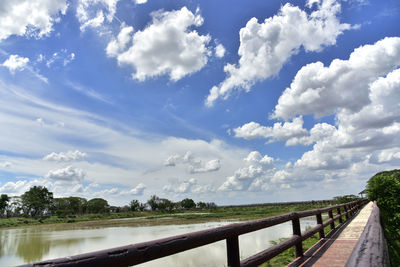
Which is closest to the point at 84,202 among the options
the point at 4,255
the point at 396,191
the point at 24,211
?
the point at 24,211

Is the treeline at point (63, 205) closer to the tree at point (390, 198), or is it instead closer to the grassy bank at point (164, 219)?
the grassy bank at point (164, 219)

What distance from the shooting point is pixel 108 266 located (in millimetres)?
1560

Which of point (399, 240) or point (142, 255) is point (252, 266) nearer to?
point (142, 255)

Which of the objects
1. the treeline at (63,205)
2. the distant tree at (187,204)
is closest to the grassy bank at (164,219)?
the treeline at (63,205)

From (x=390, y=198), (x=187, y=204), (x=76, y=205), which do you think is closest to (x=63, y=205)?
(x=76, y=205)

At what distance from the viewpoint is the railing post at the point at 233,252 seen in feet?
9.06

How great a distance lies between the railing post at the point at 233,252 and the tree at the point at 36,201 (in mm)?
105563

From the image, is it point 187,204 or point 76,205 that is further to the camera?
point 187,204

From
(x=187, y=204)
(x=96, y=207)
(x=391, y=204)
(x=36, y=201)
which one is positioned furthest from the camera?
(x=187, y=204)

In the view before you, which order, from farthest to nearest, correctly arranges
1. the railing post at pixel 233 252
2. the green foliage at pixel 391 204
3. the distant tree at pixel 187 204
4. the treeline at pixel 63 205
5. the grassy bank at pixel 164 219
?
1. the distant tree at pixel 187 204
2. the treeline at pixel 63 205
3. the grassy bank at pixel 164 219
4. the green foliage at pixel 391 204
5. the railing post at pixel 233 252

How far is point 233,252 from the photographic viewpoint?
110 inches

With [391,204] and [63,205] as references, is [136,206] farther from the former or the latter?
[391,204]

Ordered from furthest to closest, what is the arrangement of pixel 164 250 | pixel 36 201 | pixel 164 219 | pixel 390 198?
pixel 36 201 → pixel 164 219 → pixel 390 198 → pixel 164 250

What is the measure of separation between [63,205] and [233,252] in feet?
382
